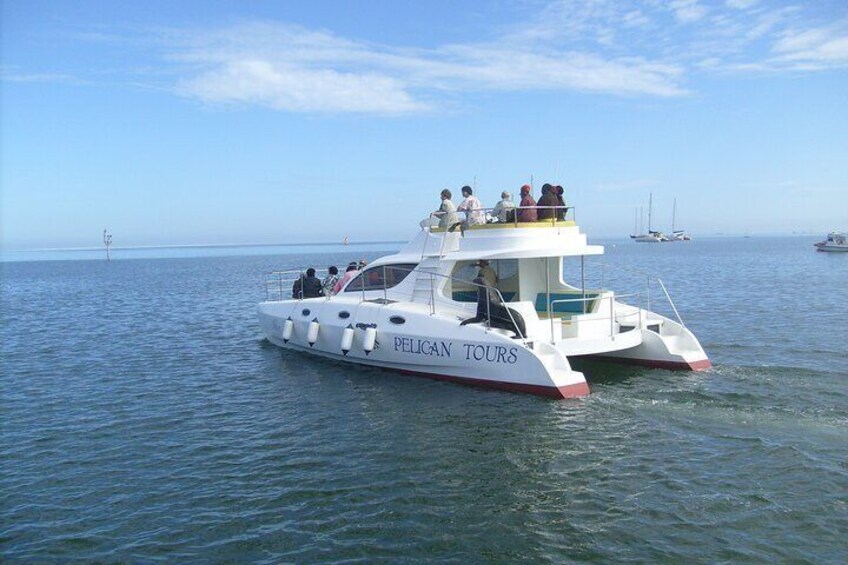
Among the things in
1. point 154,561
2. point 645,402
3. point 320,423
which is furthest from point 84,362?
point 645,402

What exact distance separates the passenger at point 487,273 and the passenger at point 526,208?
1.29 m

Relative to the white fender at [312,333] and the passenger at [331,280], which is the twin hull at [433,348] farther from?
the passenger at [331,280]

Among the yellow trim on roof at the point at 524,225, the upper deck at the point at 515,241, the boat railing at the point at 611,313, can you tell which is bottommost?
the boat railing at the point at 611,313

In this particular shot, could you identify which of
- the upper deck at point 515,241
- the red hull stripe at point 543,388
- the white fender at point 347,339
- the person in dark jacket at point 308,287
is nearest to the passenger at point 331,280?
the person in dark jacket at point 308,287

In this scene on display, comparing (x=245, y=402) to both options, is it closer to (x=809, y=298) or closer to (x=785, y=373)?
(x=785, y=373)

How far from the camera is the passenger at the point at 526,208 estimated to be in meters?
14.4

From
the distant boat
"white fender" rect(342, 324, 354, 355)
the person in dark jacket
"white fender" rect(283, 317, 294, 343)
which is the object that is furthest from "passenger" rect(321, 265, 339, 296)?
the distant boat

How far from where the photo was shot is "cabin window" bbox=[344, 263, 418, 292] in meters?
15.8

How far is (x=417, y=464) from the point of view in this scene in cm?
947

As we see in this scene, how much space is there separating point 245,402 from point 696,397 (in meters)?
8.59

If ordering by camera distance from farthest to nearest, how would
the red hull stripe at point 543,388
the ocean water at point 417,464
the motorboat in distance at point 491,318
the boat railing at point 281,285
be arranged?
1. the boat railing at point 281,285
2. the motorboat in distance at point 491,318
3. the red hull stripe at point 543,388
4. the ocean water at point 417,464

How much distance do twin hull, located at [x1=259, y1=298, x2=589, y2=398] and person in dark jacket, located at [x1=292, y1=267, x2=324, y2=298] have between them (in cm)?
88

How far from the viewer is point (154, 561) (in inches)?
276

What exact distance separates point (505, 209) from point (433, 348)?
3410mm
